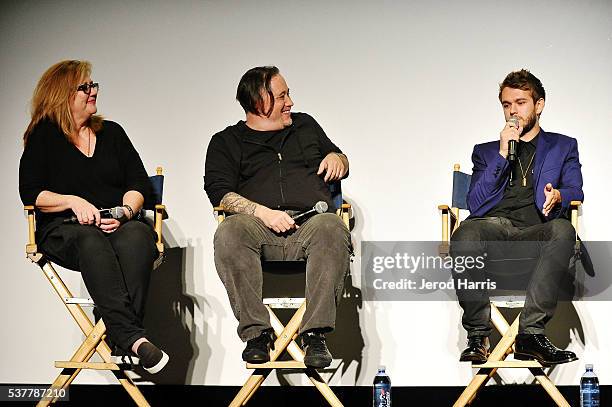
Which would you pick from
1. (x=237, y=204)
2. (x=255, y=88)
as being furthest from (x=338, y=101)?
(x=237, y=204)

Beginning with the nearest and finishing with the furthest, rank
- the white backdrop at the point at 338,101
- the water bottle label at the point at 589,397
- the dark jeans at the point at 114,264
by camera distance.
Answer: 1. the dark jeans at the point at 114,264
2. the water bottle label at the point at 589,397
3. the white backdrop at the point at 338,101

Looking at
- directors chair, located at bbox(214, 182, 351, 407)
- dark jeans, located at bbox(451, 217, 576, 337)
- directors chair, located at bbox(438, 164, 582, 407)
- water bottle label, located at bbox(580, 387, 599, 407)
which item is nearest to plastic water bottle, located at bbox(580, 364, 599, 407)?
water bottle label, located at bbox(580, 387, 599, 407)

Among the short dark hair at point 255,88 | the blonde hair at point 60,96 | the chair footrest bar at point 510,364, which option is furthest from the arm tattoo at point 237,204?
the chair footrest bar at point 510,364

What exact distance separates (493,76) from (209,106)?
1258 millimetres

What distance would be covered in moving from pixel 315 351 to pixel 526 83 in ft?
4.74

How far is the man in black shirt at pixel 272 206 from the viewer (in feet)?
11.2

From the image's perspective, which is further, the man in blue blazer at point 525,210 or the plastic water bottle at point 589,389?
the plastic water bottle at point 589,389

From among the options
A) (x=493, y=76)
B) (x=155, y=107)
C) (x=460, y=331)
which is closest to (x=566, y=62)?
(x=493, y=76)

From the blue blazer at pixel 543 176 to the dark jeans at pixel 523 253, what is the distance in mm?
94

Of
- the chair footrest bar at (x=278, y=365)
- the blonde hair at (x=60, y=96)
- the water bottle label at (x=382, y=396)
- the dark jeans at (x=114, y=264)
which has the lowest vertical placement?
the water bottle label at (x=382, y=396)

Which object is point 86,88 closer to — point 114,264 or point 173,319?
point 114,264

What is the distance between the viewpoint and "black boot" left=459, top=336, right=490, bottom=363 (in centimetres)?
355

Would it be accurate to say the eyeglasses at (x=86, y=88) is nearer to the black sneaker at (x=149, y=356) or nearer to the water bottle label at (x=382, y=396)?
the black sneaker at (x=149, y=356)

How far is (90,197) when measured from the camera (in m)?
3.83
